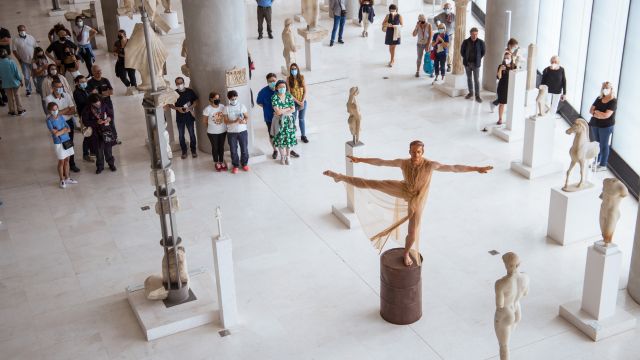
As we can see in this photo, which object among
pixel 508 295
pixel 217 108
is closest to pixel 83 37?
pixel 217 108

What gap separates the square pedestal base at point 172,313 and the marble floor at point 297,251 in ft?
0.47

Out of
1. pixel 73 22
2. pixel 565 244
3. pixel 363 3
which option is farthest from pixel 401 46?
pixel 565 244

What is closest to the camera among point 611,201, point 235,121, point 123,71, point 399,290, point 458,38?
point 611,201

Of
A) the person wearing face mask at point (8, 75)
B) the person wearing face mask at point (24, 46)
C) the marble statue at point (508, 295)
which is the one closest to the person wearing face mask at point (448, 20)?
the person wearing face mask at point (24, 46)

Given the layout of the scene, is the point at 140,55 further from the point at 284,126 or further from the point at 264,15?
the point at 264,15

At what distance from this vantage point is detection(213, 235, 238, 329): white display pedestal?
907 cm

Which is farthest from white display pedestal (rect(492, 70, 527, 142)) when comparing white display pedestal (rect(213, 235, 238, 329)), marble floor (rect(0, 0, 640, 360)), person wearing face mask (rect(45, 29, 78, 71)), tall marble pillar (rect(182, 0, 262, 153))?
person wearing face mask (rect(45, 29, 78, 71))

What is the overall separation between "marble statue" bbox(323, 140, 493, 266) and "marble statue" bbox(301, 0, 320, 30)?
10416 millimetres

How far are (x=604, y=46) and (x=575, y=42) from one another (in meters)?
1.59

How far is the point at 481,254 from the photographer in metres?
11.0

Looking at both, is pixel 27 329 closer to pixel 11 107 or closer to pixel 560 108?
pixel 11 107

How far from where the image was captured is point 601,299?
9125mm

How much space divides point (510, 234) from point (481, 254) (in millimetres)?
789

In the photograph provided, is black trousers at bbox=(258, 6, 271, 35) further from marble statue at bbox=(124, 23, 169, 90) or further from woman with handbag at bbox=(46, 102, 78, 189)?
marble statue at bbox=(124, 23, 169, 90)
